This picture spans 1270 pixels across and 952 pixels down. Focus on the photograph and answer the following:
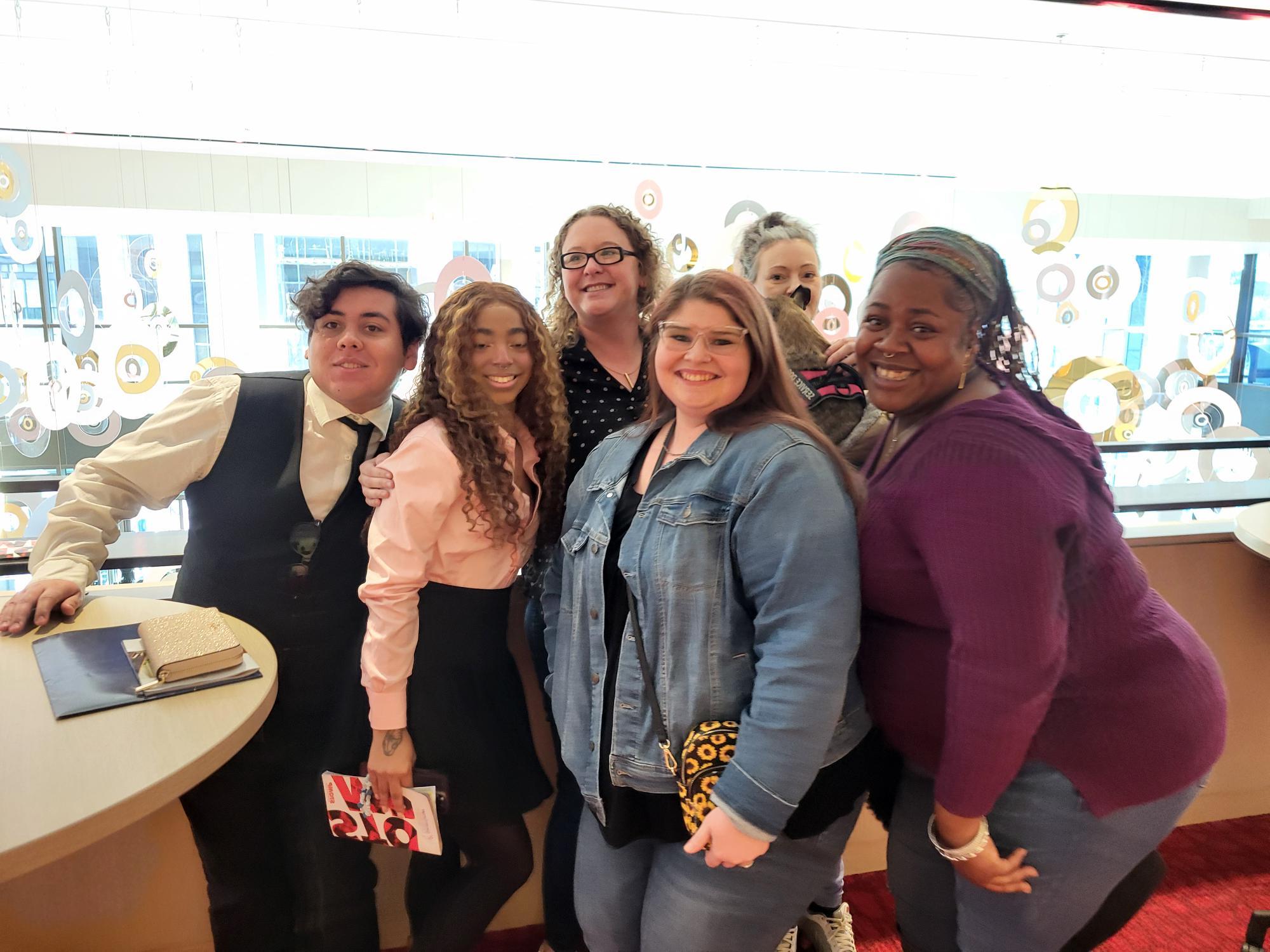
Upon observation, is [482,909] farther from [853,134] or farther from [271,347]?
[853,134]

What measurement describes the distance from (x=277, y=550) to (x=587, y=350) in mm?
754

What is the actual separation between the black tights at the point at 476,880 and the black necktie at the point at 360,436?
0.72 m

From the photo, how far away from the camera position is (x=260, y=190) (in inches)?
183

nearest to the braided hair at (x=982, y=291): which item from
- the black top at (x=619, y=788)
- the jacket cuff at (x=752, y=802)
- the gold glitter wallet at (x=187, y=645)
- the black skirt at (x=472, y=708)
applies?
the black top at (x=619, y=788)

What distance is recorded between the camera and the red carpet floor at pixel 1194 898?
1890 millimetres

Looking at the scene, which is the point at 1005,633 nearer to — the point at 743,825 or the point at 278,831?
the point at 743,825

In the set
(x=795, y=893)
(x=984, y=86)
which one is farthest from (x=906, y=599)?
(x=984, y=86)

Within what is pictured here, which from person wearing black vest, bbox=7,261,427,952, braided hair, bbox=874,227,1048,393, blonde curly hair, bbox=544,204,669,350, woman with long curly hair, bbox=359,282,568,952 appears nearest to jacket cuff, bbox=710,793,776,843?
woman with long curly hair, bbox=359,282,568,952

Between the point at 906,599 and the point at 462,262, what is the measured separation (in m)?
3.04

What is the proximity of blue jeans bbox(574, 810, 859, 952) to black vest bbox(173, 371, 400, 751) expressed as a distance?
663 millimetres

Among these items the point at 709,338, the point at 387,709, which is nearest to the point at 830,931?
the point at 387,709

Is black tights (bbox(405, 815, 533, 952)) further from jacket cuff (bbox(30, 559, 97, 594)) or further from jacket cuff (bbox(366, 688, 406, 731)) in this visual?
jacket cuff (bbox(30, 559, 97, 594))

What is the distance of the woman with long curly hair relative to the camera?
1.34m

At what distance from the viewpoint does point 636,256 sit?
70.1 inches
